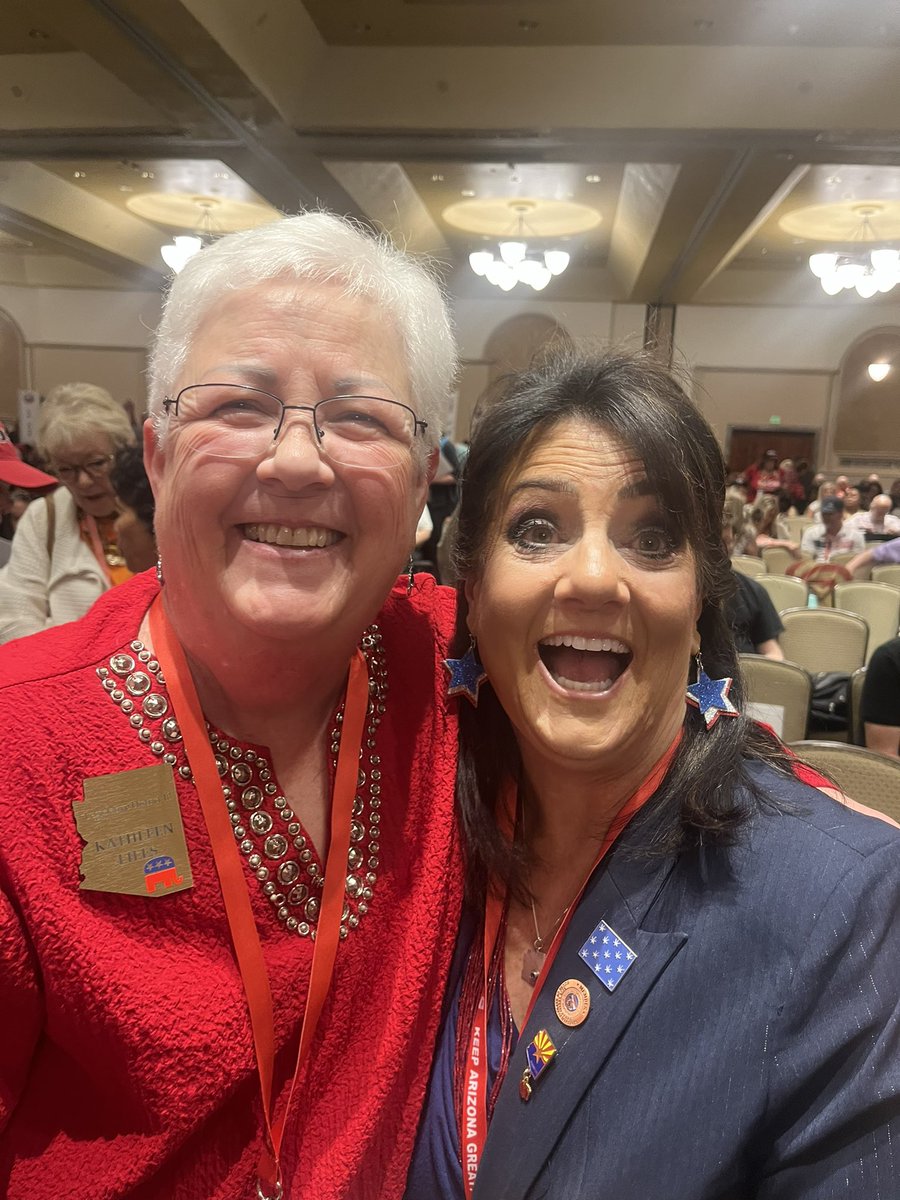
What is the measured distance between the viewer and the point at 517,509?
1.02m

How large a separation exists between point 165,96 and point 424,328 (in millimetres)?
6433

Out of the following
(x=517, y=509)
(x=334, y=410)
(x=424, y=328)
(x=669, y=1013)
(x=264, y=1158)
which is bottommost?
(x=264, y=1158)

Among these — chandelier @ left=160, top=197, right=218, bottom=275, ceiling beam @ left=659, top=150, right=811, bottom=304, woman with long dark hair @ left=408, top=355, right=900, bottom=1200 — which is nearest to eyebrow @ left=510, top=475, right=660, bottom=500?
woman with long dark hair @ left=408, top=355, right=900, bottom=1200

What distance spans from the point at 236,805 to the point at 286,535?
0.32m

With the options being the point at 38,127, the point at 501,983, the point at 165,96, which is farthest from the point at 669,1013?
the point at 38,127

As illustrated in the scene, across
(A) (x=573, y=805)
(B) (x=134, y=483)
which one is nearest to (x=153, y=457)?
(A) (x=573, y=805)

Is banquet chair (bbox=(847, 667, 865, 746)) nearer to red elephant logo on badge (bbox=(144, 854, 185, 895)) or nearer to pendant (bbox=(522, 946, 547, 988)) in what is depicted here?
pendant (bbox=(522, 946, 547, 988))

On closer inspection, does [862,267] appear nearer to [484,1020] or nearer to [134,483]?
[134,483]

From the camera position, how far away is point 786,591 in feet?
17.4

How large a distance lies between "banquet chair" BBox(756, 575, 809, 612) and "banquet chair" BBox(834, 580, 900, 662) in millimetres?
229

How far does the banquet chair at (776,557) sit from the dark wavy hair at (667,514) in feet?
20.6

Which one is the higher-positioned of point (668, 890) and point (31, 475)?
point (31, 475)

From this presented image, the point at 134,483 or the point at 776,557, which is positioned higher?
the point at 134,483

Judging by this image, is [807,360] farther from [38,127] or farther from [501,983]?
[501,983]
